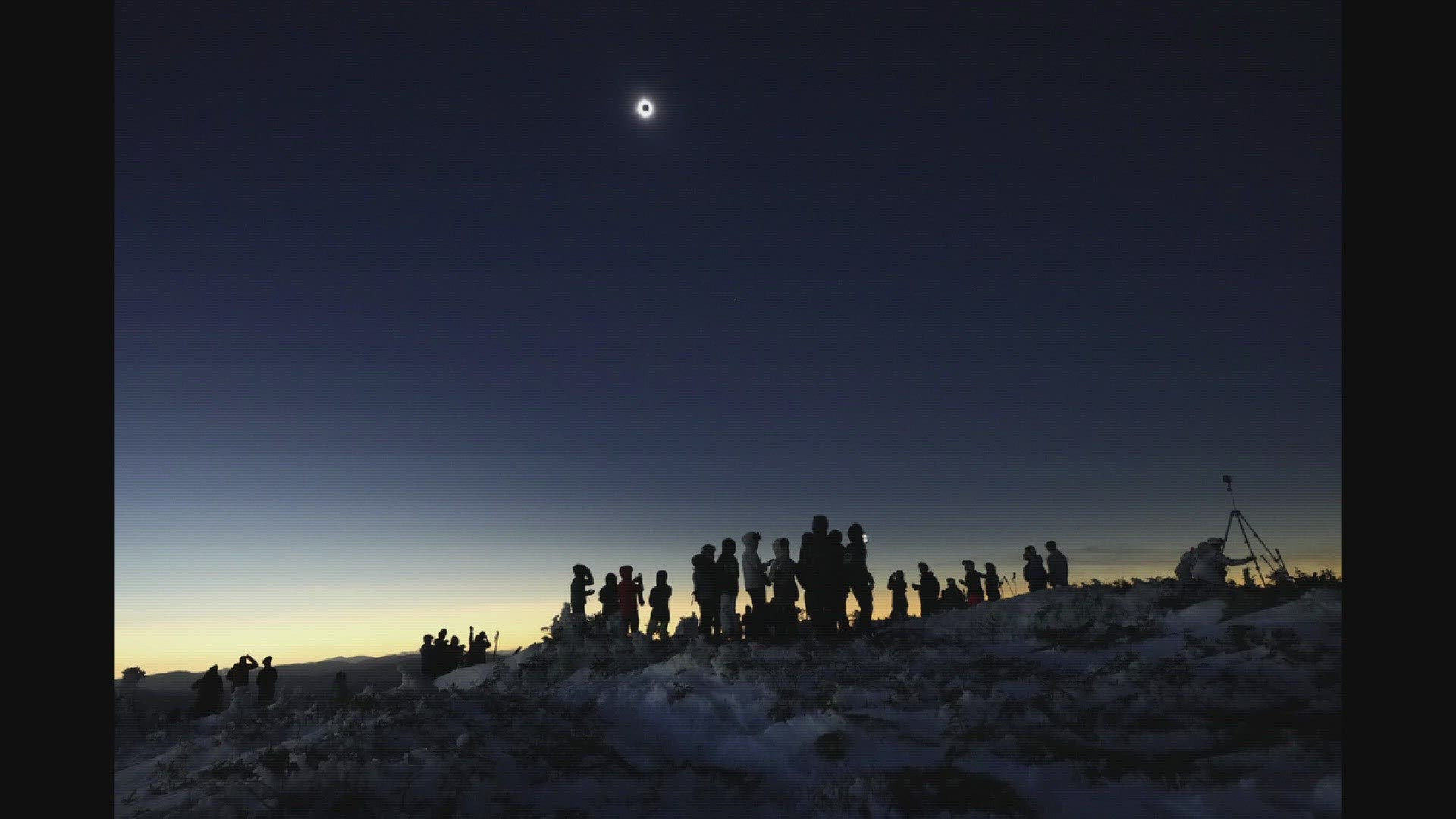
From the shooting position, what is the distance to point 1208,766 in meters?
6.15

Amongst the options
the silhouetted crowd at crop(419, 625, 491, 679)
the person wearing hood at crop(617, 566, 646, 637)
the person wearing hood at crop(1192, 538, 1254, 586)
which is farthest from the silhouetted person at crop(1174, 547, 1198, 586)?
the silhouetted crowd at crop(419, 625, 491, 679)

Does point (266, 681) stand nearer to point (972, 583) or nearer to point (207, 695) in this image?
point (207, 695)

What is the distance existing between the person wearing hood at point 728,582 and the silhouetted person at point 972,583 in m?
10.9

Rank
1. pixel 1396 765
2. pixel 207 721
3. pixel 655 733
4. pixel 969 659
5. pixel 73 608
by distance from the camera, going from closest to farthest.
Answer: pixel 73 608
pixel 1396 765
pixel 655 733
pixel 969 659
pixel 207 721

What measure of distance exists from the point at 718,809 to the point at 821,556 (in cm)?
747

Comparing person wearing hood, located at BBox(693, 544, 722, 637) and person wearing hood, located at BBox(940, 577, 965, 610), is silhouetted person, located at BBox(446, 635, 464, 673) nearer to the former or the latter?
person wearing hood, located at BBox(693, 544, 722, 637)

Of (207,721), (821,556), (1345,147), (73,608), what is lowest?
(207,721)

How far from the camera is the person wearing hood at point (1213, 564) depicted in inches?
642

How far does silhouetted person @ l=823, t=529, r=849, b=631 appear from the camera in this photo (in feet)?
44.9

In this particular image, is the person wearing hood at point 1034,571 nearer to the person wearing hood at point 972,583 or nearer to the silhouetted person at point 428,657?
the person wearing hood at point 972,583

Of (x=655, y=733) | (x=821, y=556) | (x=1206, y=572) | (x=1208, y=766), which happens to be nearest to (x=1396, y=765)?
(x=1208, y=766)

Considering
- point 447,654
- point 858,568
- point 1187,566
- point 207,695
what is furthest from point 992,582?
point 207,695

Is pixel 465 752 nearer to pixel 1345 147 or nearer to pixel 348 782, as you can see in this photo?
pixel 348 782

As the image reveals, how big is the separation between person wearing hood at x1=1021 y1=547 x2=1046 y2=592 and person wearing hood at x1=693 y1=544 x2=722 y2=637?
11.3 metres
